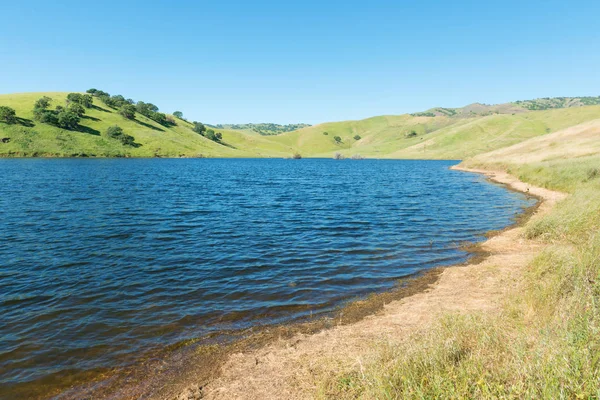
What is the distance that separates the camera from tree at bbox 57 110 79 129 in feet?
443

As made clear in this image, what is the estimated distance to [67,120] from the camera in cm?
13600

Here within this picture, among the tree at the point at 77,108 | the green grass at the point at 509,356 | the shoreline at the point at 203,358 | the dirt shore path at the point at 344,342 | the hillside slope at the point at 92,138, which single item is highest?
the tree at the point at 77,108

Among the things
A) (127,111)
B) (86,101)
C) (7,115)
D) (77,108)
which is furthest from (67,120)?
(127,111)

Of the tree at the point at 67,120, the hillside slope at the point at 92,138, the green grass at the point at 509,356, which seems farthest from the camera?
the tree at the point at 67,120

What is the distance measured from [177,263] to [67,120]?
15152cm

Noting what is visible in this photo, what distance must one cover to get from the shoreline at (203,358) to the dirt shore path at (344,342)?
21cm

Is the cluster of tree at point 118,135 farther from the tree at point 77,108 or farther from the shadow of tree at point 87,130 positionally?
the tree at point 77,108

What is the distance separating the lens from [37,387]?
8453 millimetres

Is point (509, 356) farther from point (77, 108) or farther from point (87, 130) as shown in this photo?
point (77, 108)

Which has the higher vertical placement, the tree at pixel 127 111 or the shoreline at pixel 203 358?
the tree at pixel 127 111

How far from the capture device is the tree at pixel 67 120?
13500 cm

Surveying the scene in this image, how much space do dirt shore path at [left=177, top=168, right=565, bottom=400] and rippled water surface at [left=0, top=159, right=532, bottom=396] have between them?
84.1 inches

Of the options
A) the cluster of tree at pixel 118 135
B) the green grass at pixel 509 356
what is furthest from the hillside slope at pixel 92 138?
the green grass at pixel 509 356

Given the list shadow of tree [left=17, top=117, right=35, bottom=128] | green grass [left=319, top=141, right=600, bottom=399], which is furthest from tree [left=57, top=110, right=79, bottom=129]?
green grass [left=319, top=141, right=600, bottom=399]
